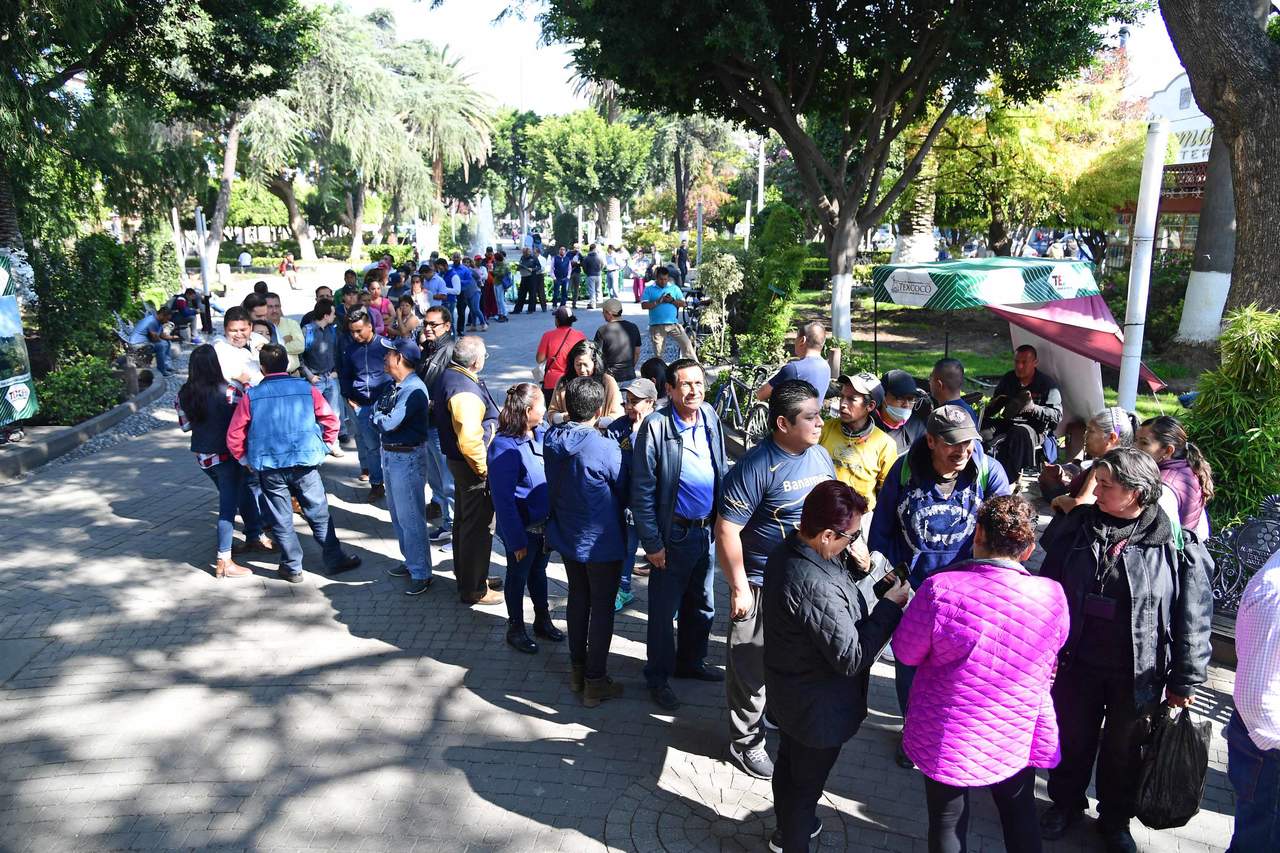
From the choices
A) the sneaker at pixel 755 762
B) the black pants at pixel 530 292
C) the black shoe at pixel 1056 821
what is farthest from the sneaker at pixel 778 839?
the black pants at pixel 530 292

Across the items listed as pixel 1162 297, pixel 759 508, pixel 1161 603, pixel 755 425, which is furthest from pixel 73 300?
pixel 1162 297

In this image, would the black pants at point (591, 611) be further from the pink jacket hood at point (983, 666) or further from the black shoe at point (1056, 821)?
the black shoe at point (1056, 821)

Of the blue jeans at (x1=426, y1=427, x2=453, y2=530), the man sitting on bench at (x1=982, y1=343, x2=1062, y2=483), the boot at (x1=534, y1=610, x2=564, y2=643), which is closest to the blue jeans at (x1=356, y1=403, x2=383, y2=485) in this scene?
the blue jeans at (x1=426, y1=427, x2=453, y2=530)

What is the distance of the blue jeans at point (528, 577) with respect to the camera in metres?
5.36

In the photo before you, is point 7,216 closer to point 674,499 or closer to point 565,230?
point 674,499

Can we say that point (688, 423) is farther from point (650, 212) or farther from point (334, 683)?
point (650, 212)

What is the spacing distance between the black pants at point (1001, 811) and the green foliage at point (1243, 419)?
10.7ft

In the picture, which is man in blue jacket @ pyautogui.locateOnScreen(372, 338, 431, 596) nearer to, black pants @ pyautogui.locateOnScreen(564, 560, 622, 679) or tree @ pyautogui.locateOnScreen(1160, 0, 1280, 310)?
black pants @ pyautogui.locateOnScreen(564, 560, 622, 679)

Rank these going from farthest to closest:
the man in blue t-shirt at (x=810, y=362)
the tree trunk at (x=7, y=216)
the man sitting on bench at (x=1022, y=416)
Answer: the tree trunk at (x=7, y=216), the man sitting on bench at (x=1022, y=416), the man in blue t-shirt at (x=810, y=362)

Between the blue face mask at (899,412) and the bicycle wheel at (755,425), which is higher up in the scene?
the blue face mask at (899,412)

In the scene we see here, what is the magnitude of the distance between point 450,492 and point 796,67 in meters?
8.15

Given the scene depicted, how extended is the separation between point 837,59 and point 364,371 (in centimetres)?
829

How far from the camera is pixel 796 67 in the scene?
1215cm

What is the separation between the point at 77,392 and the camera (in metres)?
11.4
